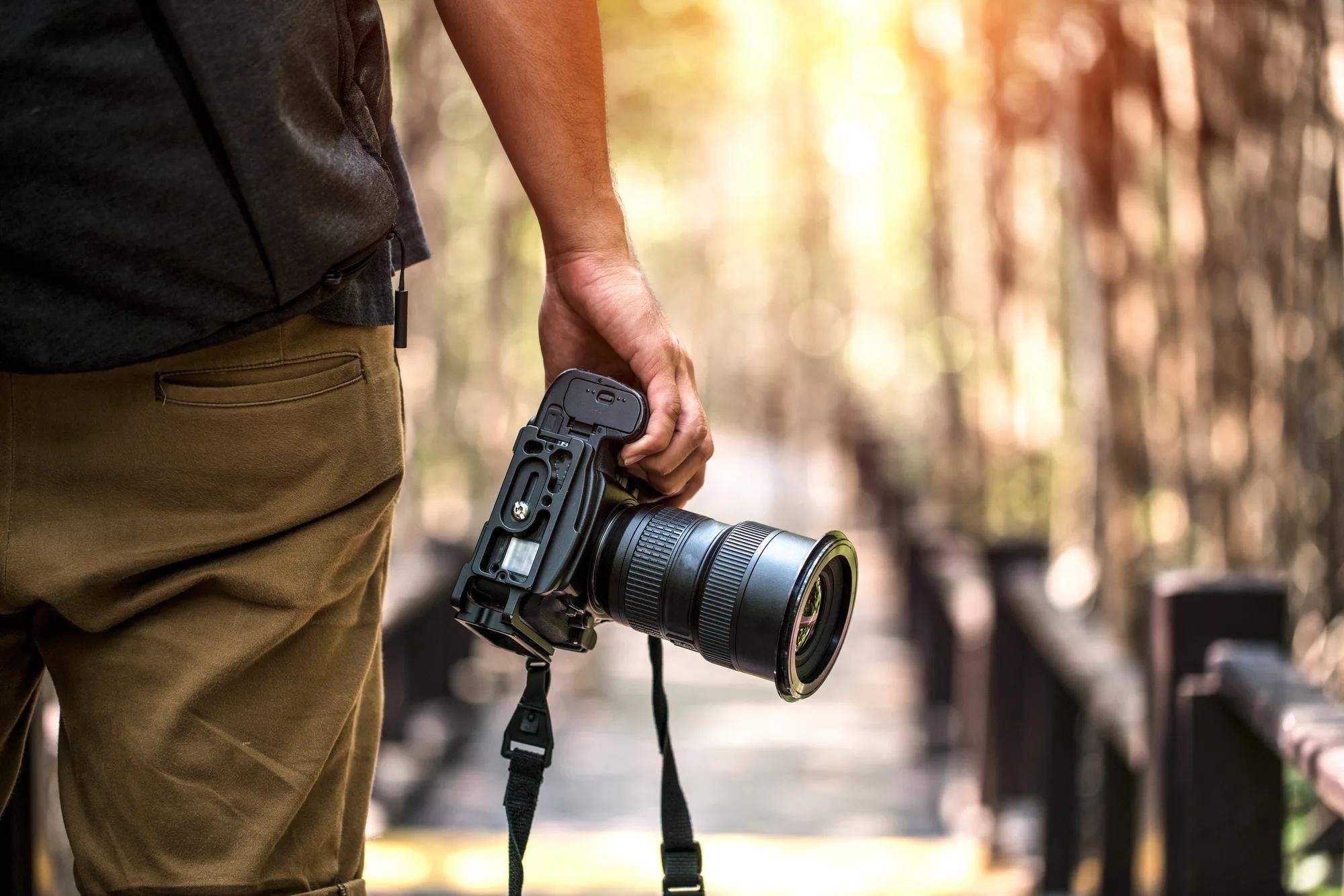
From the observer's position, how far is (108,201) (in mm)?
1272

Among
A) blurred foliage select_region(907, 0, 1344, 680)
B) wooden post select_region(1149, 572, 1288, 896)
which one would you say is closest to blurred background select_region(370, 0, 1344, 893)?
blurred foliage select_region(907, 0, 1344, 680)

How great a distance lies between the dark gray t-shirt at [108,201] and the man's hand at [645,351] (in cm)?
40

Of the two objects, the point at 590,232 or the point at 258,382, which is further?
the point at 590,232

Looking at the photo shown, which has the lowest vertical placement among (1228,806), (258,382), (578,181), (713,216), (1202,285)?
(1228,806)

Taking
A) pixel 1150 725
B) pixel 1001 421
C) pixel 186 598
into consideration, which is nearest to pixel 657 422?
pixel 186 598

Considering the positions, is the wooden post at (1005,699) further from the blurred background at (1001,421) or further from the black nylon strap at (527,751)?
the black nylon strap at (527,751)

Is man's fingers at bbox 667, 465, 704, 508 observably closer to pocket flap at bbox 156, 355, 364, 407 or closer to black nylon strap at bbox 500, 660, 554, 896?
black nylon strap at bbox 500, 660, 554, 896

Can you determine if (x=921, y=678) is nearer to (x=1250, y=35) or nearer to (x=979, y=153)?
(x=1250, y=35)

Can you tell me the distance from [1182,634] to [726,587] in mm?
1460

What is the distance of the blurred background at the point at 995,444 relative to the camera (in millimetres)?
4395

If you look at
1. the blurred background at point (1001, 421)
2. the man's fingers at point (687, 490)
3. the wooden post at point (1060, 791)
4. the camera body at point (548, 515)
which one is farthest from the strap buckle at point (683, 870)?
the wooden post at point (1060, 791)

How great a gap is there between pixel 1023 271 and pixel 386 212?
29.4 feet

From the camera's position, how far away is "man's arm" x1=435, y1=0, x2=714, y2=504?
1546 mm

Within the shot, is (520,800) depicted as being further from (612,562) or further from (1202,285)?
(1202,285)
